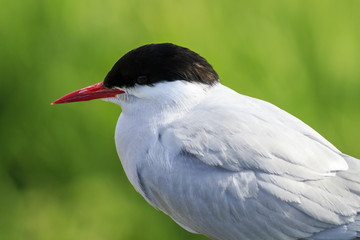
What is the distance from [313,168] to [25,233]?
126 centimetres

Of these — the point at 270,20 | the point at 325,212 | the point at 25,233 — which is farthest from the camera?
the point at 270,20

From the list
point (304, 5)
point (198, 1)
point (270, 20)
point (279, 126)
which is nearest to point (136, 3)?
point (198, 1)

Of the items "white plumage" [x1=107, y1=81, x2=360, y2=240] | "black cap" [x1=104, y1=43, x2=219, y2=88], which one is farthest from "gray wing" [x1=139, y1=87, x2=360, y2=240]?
"black cap" [x1=104, y1=43, x2=219, y2=88]

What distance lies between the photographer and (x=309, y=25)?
8.56 feet

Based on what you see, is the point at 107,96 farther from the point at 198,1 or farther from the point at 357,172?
the point at 198,1

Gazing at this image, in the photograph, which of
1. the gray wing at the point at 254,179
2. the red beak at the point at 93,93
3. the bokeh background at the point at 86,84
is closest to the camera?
the gray wing at the point at 254,179

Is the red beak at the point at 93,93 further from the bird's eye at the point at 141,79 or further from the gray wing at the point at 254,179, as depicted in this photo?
the gray wing at the point at 254,179

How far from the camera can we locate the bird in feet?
5.18

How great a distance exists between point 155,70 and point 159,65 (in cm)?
2

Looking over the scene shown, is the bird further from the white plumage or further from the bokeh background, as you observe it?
the bokeh background

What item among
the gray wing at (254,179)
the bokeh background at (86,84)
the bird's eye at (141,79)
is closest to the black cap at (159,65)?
the bird's eye at (141,79)

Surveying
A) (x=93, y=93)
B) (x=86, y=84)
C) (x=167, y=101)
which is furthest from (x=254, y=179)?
(x=86, y=84)

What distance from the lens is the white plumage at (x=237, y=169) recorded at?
5.18 ft

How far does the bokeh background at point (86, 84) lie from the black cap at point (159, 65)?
767mm
